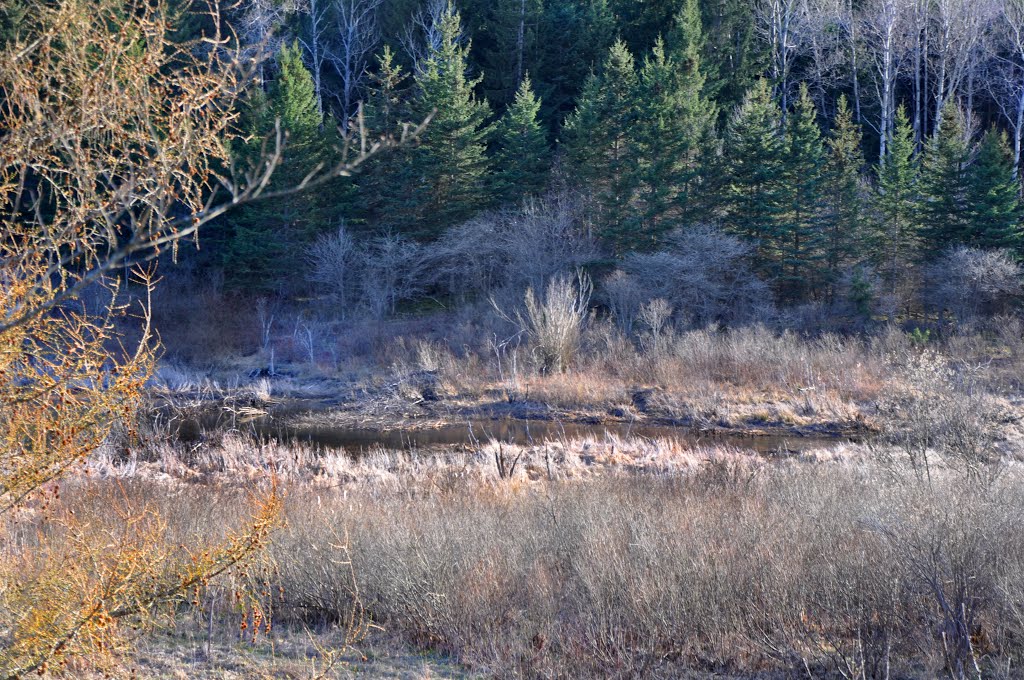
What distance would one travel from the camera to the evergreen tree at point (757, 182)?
101 ft

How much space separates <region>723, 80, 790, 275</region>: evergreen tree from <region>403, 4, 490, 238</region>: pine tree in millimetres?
10313

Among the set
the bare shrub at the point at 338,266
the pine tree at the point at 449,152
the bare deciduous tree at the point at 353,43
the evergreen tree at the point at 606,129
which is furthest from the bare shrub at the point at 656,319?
the bare deciduous tree at the point at 353,43

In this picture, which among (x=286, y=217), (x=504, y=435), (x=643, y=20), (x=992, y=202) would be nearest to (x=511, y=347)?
(x=504, y=435)

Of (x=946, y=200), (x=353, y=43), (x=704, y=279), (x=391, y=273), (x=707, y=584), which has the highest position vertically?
(x=353, y=43)

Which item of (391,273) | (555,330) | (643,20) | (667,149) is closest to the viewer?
(555,330)

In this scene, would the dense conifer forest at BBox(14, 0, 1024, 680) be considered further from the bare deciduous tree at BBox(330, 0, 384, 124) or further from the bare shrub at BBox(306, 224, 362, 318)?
the bare deciduous tree at BBox(330, 0, 384, 124)

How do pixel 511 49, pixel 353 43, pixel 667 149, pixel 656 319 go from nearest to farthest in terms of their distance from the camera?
pixel 656 319 < pixel 667 149 < pixel 511 49 < pixel 353 43

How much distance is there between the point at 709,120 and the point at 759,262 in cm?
703

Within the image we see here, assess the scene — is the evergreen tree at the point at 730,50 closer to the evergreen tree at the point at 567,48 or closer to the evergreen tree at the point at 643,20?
the evergreen tree at the point at 643,20

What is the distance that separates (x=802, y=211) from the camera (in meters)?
30.7

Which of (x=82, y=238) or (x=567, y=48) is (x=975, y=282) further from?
(x=82, y=238)

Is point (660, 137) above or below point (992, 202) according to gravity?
above

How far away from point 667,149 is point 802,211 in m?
5.73

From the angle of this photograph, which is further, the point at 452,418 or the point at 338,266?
the point at 338,266
